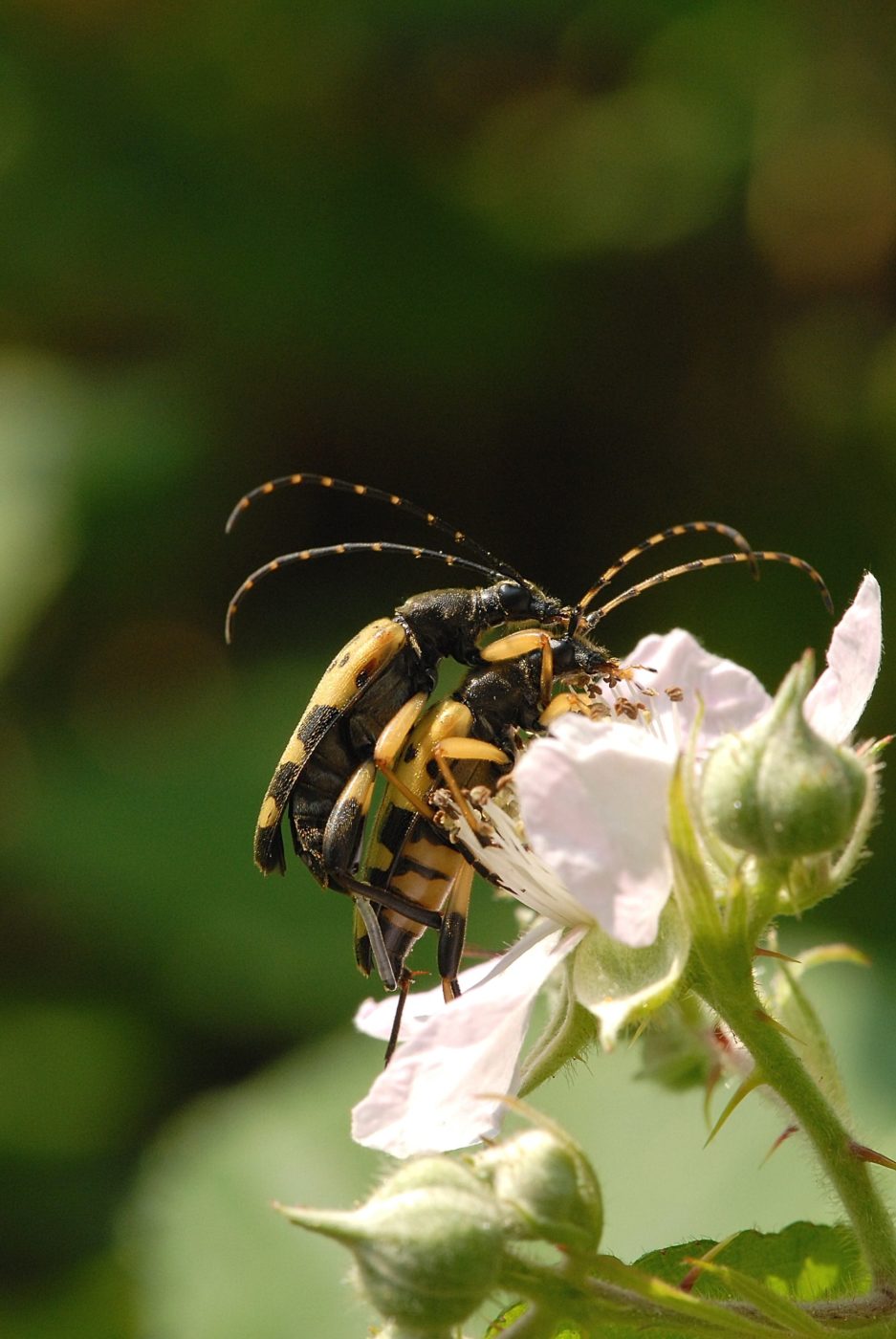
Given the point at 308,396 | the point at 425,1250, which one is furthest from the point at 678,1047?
the point at 308,396

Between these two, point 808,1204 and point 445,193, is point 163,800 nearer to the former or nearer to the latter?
point 445,193

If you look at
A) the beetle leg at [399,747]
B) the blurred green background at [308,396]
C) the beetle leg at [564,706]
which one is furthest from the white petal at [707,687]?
the blurred green background at [308,396]

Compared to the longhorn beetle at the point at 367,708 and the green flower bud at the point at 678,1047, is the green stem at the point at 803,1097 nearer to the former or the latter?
the green flower bud at the point at 678,1047

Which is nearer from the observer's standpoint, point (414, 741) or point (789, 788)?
point (789, 788)

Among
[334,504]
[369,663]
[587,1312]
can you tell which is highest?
[369,663]

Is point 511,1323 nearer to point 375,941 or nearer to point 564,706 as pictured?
point 375,941

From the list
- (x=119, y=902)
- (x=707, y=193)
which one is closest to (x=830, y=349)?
(x=707, y=193)

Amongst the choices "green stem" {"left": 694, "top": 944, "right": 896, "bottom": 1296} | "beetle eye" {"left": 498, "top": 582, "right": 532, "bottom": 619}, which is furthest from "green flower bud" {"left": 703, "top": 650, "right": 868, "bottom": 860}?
"beetle eye" {"left": 498, "top": 582, "right": 532, "bottom": 619}
